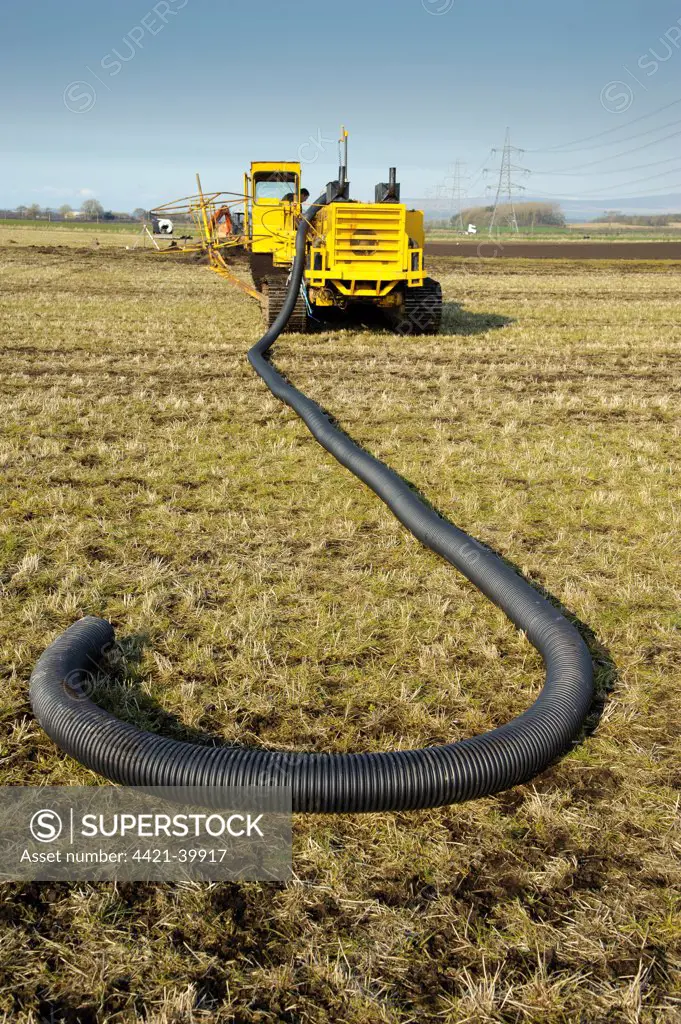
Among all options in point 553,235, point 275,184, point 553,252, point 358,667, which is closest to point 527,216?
point 553,235

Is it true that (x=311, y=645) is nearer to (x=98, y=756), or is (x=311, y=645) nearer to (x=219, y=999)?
(x=98, y=756)

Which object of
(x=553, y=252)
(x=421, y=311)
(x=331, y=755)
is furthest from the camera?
(x=553, y=252)

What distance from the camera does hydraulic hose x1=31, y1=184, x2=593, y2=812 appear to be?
2711mm

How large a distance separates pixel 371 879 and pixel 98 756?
3.67 feet

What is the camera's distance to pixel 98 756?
2848mm

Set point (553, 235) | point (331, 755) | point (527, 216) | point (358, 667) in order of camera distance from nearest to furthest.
→ 1. point (331, 755)
2. point (358, 667)
3. point (553, 235)
4. point (527, 216)

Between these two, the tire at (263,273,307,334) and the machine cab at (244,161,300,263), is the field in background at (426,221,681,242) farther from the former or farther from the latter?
the tire at (263,273,307,334)

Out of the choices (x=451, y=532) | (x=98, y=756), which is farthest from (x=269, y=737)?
(x=451, y=532)

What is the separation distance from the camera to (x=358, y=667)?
12.0 ft

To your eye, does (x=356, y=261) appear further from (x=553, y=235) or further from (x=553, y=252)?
(x=553, y=235)

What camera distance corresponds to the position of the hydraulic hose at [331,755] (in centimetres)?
271

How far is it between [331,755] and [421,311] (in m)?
11.6

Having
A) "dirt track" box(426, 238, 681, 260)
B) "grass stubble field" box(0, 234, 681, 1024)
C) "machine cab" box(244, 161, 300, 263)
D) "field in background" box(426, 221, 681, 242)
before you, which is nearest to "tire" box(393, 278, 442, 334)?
"machine cab" box(244, 161, 300, 263)

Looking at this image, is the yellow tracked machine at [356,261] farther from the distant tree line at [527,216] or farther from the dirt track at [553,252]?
the distant tree line at [527,216]
